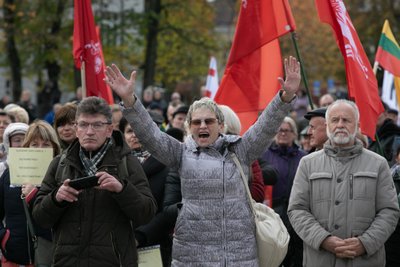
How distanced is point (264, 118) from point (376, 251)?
1.36 metres

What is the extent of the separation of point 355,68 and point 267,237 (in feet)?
8.55

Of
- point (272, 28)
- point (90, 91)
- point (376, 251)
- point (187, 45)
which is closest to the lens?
point (376, 251)

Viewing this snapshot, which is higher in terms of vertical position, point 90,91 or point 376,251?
point 90,91

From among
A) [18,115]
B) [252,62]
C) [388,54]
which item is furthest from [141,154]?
[388,54]

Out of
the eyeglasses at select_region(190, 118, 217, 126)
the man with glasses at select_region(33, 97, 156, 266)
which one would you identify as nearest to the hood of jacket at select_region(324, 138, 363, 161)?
the eyeglasses at select_region(190, 118, 217, 126)

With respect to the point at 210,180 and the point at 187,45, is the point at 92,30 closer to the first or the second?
the point at 210,180

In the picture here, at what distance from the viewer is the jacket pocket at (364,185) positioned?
710 cm

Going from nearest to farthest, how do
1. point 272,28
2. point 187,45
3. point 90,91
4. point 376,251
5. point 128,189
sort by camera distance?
point 128,189 < point 376,251 < point 272,28 < point 90,91 < point 187,45

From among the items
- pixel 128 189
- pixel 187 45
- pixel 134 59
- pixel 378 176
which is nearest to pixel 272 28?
pixel 378 176

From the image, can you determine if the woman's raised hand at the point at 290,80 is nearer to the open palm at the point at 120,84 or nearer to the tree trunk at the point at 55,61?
the open palm at the point at 120,84

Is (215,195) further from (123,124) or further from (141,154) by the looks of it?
(123,124)

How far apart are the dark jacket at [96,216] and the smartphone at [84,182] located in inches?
7.6

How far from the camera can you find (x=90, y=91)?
1048cm

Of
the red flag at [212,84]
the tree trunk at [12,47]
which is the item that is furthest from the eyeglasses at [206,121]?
the tree trunk at [12,47]
